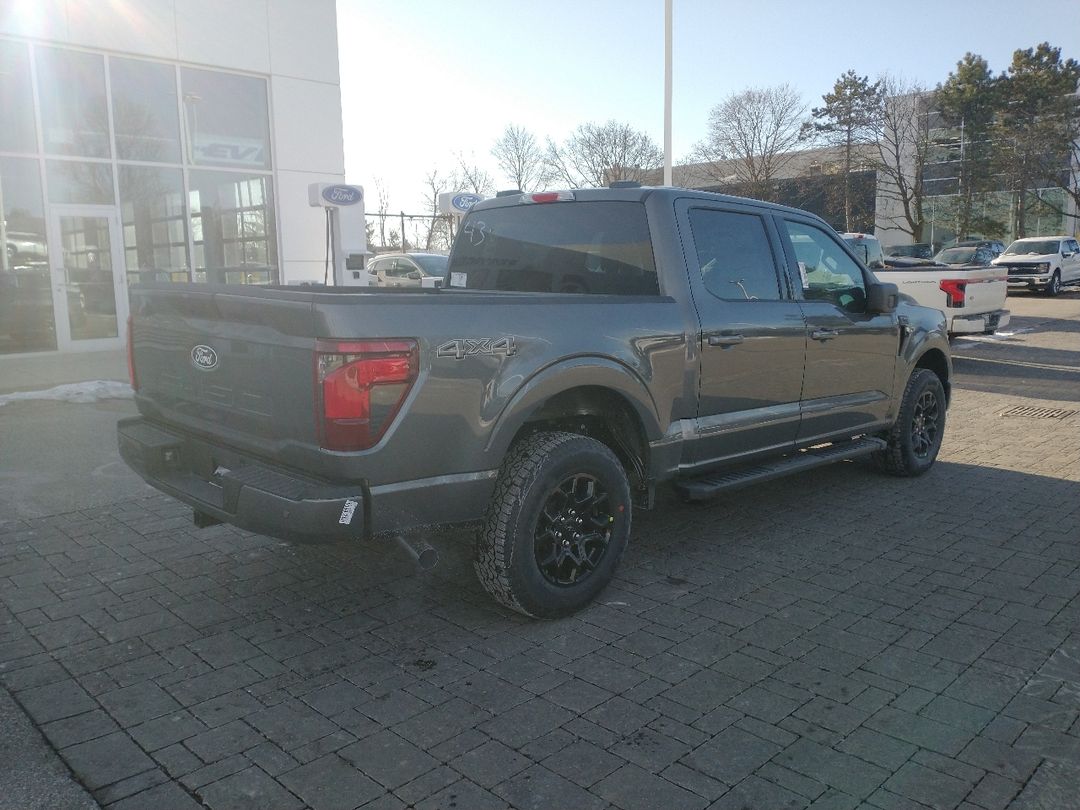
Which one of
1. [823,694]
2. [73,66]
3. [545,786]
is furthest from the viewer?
[73,66]

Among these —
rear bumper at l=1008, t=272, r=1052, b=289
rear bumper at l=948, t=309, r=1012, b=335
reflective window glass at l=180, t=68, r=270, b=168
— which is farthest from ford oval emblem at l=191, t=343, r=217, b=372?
rear bumper at l=1008, t=272, r=1052, b=289

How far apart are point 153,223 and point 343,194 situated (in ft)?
10.8

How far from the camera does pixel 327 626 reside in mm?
3951

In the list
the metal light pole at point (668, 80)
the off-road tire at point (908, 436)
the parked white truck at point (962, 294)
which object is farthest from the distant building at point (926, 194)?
the off-road tire at point (908, 436)

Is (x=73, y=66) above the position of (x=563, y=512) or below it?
above

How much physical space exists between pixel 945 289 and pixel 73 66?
13795 millimetres

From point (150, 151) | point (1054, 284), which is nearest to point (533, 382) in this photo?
point (150, 151)

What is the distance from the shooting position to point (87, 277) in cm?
1443

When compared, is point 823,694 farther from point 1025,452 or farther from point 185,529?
point 1025,452

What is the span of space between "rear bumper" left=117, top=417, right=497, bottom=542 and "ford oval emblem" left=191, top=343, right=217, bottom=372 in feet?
1.14

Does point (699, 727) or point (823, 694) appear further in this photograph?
point (823, 694)

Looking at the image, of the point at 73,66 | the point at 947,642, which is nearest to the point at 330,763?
the point at 947,642

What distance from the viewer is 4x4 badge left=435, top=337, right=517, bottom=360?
11.3 feet

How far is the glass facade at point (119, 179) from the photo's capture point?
13.6 meters
